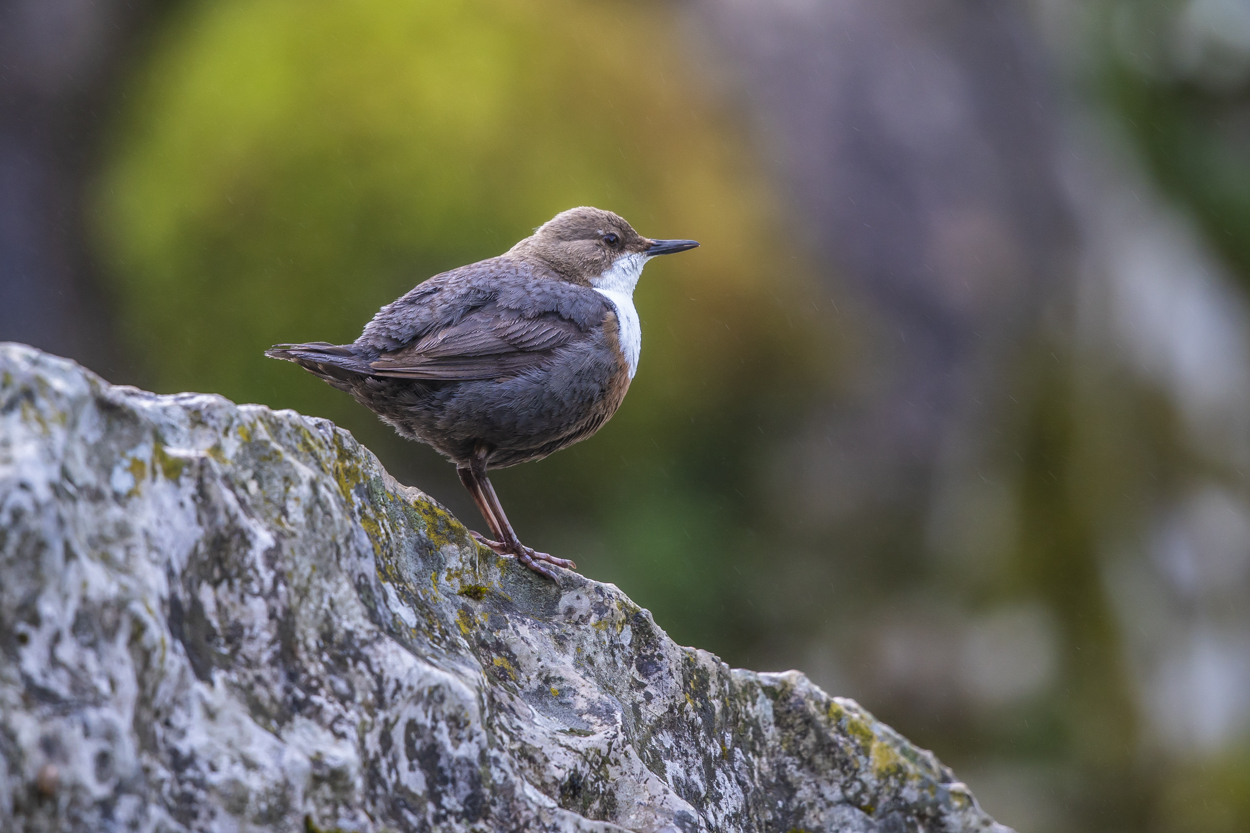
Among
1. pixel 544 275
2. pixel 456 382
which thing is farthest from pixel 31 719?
pixel 544 275

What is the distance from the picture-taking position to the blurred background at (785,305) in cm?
695

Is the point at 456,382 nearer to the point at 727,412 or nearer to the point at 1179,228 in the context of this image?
the point at 727,412

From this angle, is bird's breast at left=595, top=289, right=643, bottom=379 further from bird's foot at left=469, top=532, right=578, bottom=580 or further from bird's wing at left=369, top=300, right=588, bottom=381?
bird's foot at left=469, top=532, right=578, bottom=580

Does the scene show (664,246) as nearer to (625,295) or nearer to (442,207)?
(625,295)

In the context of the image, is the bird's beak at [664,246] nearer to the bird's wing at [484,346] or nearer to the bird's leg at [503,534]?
the bird's wing at [484,346]

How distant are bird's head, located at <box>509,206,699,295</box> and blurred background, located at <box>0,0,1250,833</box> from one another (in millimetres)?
1788

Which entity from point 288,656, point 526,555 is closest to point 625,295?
point 526,555

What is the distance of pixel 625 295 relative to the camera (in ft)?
16.3

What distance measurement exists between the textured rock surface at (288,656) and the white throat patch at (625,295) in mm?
1354

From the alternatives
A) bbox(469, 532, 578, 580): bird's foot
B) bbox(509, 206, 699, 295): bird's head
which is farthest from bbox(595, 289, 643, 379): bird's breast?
bbox(469, 532, 578, 580): bird's foot

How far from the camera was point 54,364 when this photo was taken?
1.94 meters

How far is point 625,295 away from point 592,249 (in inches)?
10.2

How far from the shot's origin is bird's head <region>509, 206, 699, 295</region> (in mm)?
4906

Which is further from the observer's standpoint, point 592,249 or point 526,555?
point 592,249
